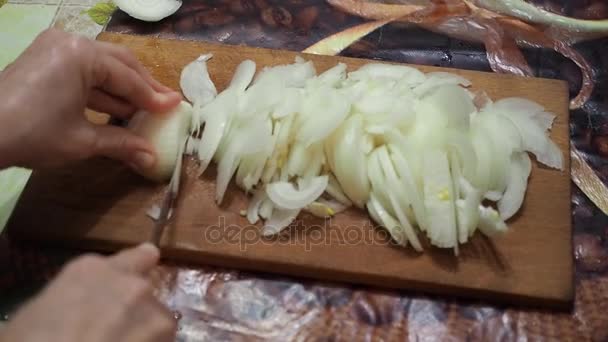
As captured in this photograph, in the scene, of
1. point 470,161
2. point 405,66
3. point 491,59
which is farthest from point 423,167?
point 491,59

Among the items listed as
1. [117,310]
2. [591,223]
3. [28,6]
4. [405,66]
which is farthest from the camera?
[28,6]

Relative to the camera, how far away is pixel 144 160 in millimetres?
1226

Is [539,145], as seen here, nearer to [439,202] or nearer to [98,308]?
[439,202]

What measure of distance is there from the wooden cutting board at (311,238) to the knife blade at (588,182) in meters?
0.07

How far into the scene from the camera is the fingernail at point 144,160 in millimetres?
1223

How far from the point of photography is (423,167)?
117cm

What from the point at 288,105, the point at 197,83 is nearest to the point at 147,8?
the point at 197,83

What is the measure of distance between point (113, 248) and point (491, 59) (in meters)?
0.99

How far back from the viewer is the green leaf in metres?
1.70

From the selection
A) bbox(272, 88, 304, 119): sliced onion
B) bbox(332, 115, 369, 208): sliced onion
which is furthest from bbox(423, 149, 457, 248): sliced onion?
bbox(272, 88, 304, 119): sliced onion

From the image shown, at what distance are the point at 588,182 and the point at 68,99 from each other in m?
1.05

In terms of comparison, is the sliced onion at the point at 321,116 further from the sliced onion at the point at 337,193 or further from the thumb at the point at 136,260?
the thumb at the point at 136,260

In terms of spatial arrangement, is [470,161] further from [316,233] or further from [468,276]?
[316,233]

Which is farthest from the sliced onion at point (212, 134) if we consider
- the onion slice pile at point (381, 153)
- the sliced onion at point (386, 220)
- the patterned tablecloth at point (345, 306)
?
the sliced onion at point (386, 220)
